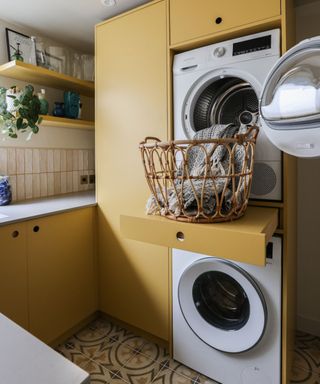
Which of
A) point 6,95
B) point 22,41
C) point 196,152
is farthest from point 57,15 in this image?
point 196,152

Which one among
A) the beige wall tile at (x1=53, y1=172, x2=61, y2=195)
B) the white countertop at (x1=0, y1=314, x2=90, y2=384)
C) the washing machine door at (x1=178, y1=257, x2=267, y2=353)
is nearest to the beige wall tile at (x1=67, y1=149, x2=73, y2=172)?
the beige wall tile at (x1=53, y1=172, x2=61, y2=195)

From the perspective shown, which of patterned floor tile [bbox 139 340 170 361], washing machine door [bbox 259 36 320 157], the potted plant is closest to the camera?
washing machine door [bbox 259 36 320 157]

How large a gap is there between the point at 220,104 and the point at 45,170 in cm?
145

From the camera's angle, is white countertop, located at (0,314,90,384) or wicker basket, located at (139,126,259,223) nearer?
white countertop, located at (0,314,90,384)

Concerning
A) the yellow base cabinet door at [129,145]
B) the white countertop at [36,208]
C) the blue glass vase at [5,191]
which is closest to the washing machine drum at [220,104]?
the yellow base cabinet door at [129,145]

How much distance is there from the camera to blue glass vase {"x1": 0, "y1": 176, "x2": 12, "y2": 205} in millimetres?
1778

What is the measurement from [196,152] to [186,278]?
25.2 inches

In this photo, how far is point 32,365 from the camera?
47 centimetres

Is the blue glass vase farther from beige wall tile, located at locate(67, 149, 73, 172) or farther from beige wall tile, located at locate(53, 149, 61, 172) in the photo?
beige wall tile, located at locate(67, 149, 73, 172)

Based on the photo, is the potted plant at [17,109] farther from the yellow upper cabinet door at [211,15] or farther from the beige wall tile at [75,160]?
the yellow upper cabinet door at [211,15]

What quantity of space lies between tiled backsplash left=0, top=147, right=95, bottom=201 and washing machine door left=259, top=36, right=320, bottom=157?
1707mm

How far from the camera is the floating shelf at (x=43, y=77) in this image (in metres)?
1.72

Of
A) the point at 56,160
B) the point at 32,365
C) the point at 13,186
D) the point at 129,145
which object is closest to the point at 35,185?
the point at 13,186

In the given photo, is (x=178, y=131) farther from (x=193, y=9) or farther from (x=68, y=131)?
(x=68, y=131)
